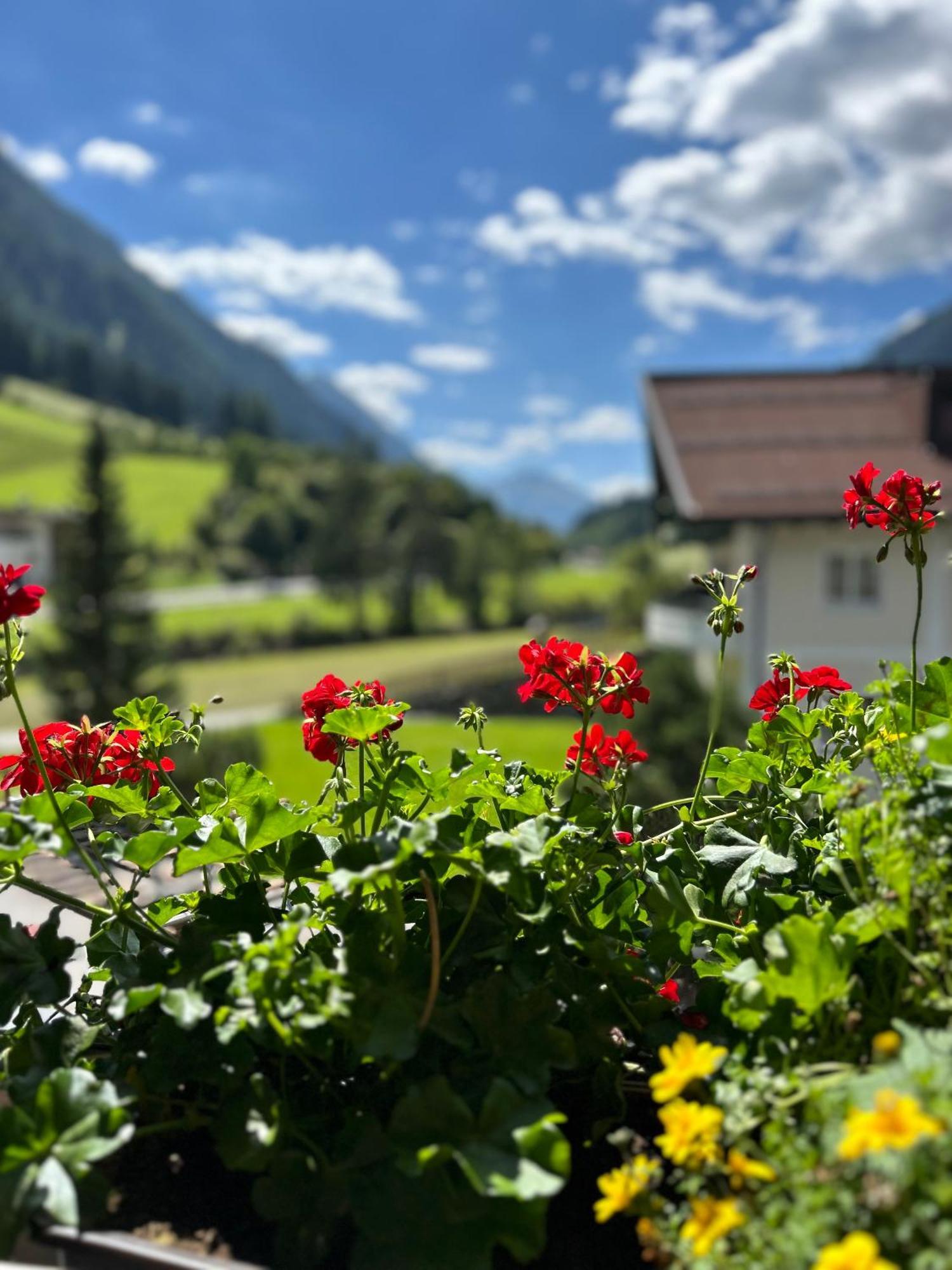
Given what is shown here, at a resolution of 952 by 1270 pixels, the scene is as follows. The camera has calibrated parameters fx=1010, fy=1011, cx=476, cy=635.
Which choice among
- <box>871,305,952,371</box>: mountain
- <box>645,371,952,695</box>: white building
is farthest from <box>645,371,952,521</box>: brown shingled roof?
<box>871,305,952,371</box>: mountain

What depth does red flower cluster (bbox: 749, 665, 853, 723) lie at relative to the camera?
1.88 metres

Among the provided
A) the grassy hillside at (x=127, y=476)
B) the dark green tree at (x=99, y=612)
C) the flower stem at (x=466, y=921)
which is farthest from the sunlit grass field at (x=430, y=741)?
the grassy hillside at (x=127, y=476)

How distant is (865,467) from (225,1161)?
149 cm

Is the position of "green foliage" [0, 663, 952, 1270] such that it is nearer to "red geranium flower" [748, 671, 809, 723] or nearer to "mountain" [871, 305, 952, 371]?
"red geranium flower" [748, 671, 809, 723]

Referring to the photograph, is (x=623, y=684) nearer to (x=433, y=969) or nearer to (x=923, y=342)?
(x=433, y=969)

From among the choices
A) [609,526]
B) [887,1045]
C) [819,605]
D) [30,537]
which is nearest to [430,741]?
[819,605]

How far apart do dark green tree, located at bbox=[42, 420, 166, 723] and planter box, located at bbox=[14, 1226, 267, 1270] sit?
882 inches

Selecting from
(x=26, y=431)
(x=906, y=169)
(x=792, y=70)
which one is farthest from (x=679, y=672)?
(x=906, y=169)

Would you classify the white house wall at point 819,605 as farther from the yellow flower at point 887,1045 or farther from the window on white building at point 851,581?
the yellow flower at point 887,1045

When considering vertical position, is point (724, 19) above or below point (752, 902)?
above

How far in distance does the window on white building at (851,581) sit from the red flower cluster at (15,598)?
1680 cm

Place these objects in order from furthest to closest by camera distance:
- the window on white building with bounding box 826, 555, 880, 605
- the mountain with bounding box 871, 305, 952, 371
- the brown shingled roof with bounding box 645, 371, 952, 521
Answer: the mountain with bounding box 871, 305, 952, 371, the window on white building with bounding box 826, 555, 880, 605, the brown shingled roof with bounding box 645, 371, 952, 521

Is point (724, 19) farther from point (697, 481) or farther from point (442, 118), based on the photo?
point (442, 118)

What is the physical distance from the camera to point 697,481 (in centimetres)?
1602
